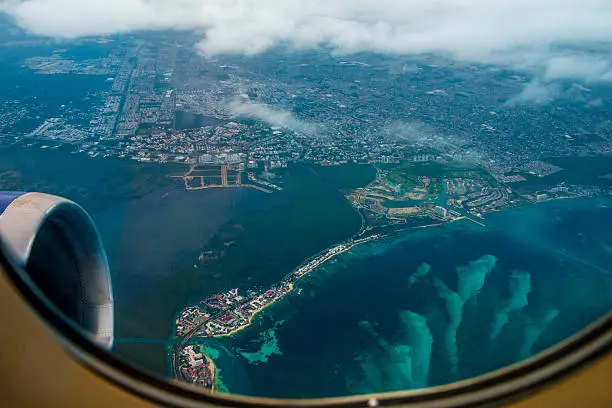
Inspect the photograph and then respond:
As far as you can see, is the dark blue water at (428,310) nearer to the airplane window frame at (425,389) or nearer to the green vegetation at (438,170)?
the green vegetation at (438,170)

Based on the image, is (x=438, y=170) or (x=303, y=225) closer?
(x=303, y=225)

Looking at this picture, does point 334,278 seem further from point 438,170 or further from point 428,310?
point 438,170

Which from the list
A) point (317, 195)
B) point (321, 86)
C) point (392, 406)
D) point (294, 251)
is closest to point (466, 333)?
point (294, 251)

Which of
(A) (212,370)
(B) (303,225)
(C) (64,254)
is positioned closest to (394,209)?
(B) (303,225)

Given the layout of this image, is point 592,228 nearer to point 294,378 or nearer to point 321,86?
point 294,378

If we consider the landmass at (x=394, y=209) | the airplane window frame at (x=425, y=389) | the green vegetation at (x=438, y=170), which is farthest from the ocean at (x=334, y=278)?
→ the airplane window frame at (x=425, y=389)
